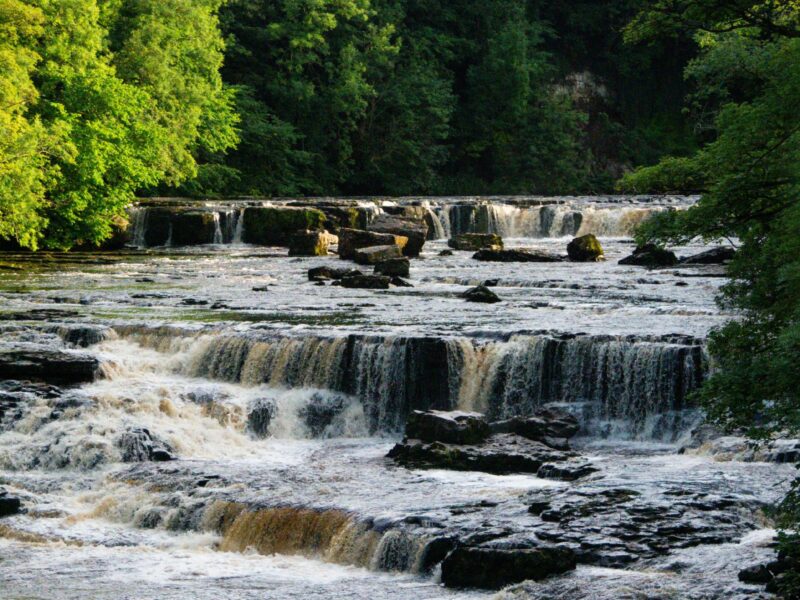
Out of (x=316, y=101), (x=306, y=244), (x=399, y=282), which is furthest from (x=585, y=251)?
(x=316, y=101)

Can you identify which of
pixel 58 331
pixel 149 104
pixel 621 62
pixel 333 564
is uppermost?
pixel 621 62

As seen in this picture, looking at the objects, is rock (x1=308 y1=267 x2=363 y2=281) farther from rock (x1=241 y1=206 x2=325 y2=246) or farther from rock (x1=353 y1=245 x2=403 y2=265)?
rock (x1=241 y1=206 x2=325 y2=246)

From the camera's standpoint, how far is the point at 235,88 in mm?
56562

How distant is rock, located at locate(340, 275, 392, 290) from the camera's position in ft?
104

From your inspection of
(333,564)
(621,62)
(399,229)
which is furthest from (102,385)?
(621,62)

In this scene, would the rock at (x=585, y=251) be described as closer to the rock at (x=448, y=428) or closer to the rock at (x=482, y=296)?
the rock at (x=482, y=296)

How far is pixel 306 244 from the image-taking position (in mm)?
41875

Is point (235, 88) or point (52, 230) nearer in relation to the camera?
point (52, 230)

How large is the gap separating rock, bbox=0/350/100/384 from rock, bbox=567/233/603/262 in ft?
66.5

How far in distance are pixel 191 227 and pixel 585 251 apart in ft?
51.8

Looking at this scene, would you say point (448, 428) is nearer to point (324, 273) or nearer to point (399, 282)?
point (399, 282)

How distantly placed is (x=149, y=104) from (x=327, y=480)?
27320 millimetres

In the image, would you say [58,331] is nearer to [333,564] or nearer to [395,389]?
[395,389]

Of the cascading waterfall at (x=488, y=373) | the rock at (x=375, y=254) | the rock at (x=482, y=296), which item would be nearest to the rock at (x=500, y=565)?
the cascading waterfall at (x=488, y=373)
